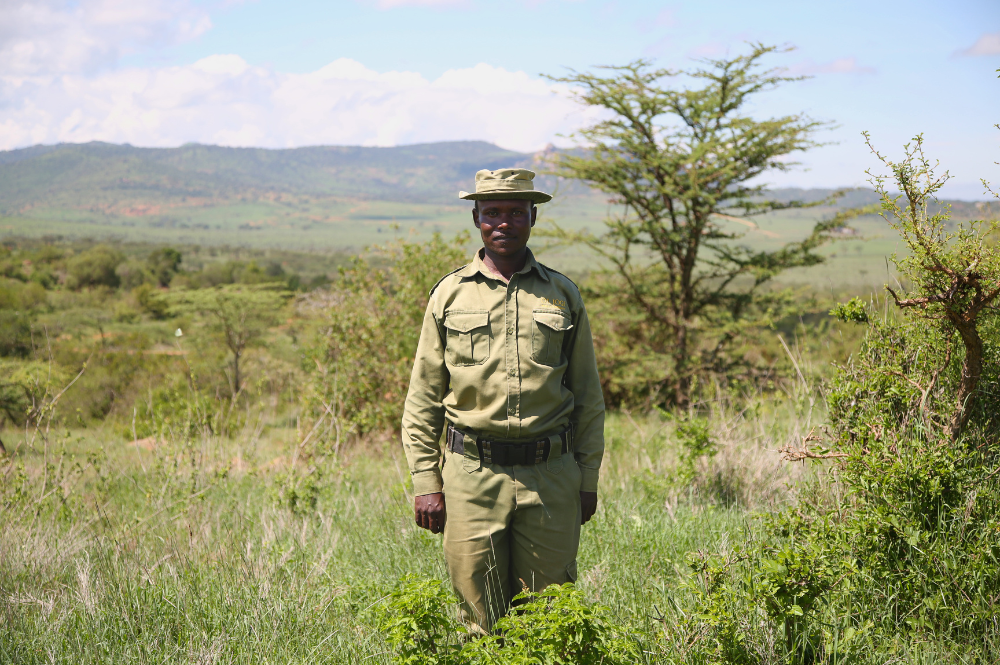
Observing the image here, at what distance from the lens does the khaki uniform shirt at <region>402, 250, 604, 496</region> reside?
8.32ft

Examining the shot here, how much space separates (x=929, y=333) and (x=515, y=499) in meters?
2.28

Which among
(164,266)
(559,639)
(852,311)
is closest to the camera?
(559,639)

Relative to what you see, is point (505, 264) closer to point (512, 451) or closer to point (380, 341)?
point (512, 451)

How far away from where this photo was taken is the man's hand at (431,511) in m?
2.63

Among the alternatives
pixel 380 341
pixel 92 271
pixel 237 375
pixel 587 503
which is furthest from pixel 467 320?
pixel 92 271

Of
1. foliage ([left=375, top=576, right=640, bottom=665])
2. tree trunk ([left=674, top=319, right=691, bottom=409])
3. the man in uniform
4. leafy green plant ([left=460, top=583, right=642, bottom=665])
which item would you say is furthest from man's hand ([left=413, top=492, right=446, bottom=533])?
tree trunk ([left=674, top=319, right=691, bottom=409])

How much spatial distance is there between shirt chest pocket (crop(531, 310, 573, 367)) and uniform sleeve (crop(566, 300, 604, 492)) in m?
0.15

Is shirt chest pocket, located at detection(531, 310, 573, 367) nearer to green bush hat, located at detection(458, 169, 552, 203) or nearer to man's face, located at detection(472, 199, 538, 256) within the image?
man's face, located at detection(472, 199, 538, 256)

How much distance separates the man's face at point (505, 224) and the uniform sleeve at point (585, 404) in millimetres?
412

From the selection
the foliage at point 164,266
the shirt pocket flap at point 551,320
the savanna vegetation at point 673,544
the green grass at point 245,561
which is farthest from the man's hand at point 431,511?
the foliage at point 164,266

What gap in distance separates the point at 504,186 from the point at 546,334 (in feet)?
1.99

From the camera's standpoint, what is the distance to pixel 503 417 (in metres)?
2.52

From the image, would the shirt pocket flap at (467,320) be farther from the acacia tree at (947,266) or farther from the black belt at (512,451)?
the acacia tree at (947,266)

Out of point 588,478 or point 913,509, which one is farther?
point 913,509
